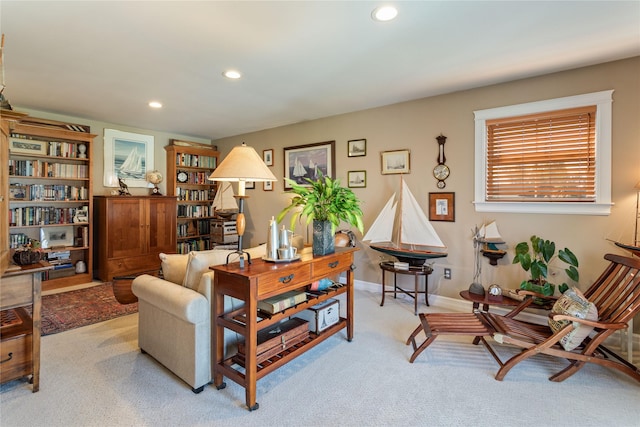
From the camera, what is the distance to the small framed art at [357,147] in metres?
4.20

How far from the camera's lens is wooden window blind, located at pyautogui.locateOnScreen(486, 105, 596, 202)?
282cm

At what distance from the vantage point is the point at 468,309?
3.43 m

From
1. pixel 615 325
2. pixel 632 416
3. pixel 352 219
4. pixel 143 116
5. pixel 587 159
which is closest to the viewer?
pixel 632 416

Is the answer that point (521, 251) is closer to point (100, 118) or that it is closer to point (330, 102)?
point (330, 102)

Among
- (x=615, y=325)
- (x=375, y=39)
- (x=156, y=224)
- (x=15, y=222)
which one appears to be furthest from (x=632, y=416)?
(x=15, y=222)

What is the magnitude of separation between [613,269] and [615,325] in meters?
0.62

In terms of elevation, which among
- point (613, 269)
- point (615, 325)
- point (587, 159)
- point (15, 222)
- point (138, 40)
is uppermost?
point (138, 40)

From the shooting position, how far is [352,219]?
2.47 metres

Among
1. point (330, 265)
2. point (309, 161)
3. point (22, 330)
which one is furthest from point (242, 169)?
point (309, 161)

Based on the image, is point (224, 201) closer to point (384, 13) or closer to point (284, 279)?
point (284, 279)

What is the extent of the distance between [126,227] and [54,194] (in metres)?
0.99

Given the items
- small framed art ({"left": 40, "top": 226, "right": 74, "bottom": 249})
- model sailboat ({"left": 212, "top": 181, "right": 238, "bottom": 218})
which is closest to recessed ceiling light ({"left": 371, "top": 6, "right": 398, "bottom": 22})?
model sailboat ({"left": 212, "top": 181, "right": 238, "bottom": 218})

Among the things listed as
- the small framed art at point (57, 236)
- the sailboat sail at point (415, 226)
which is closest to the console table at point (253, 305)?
the sailboat sail at point (415, 226)

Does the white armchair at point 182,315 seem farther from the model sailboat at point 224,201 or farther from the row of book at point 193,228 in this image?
the row of book at point 193,228
